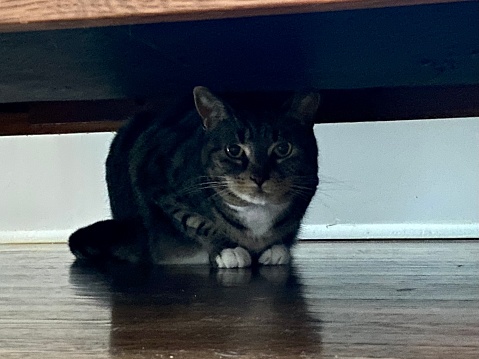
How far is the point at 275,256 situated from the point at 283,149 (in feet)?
0.76

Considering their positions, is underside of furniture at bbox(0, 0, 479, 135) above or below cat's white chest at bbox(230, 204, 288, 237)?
above

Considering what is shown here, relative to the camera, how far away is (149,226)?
5.44 ft

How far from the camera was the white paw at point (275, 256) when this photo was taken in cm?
154

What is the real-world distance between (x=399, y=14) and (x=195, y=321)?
570 millimetres

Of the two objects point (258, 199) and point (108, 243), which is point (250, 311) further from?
point (108, 243)

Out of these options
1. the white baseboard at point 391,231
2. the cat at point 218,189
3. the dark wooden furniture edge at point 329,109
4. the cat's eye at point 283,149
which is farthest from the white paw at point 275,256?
the white baseboard at point 391,231

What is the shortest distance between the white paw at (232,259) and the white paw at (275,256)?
0.05 meters

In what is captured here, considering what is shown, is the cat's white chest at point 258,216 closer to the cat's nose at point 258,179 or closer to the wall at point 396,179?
the cat's nose at point 258,179

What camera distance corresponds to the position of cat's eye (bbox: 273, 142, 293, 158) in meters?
1.52

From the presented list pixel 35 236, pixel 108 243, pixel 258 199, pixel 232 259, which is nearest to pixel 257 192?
pixel 258 199

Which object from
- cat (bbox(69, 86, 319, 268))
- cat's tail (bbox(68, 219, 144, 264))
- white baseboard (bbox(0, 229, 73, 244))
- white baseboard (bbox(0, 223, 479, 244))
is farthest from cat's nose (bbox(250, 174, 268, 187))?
white baseboard (bbox(0, 229, 73, 244))

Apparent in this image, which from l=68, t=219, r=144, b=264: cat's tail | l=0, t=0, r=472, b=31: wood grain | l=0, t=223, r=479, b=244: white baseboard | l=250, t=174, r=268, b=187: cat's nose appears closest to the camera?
l=0, t=0, r=472, b=31: wood grain

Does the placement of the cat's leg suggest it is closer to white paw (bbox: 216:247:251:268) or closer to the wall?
white paw (bbox: 216:247:251:268)

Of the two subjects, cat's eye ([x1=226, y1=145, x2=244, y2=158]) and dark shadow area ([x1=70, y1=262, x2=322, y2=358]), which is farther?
cat's eye ([x1=226, y1=145, x2=244, y2=158])
